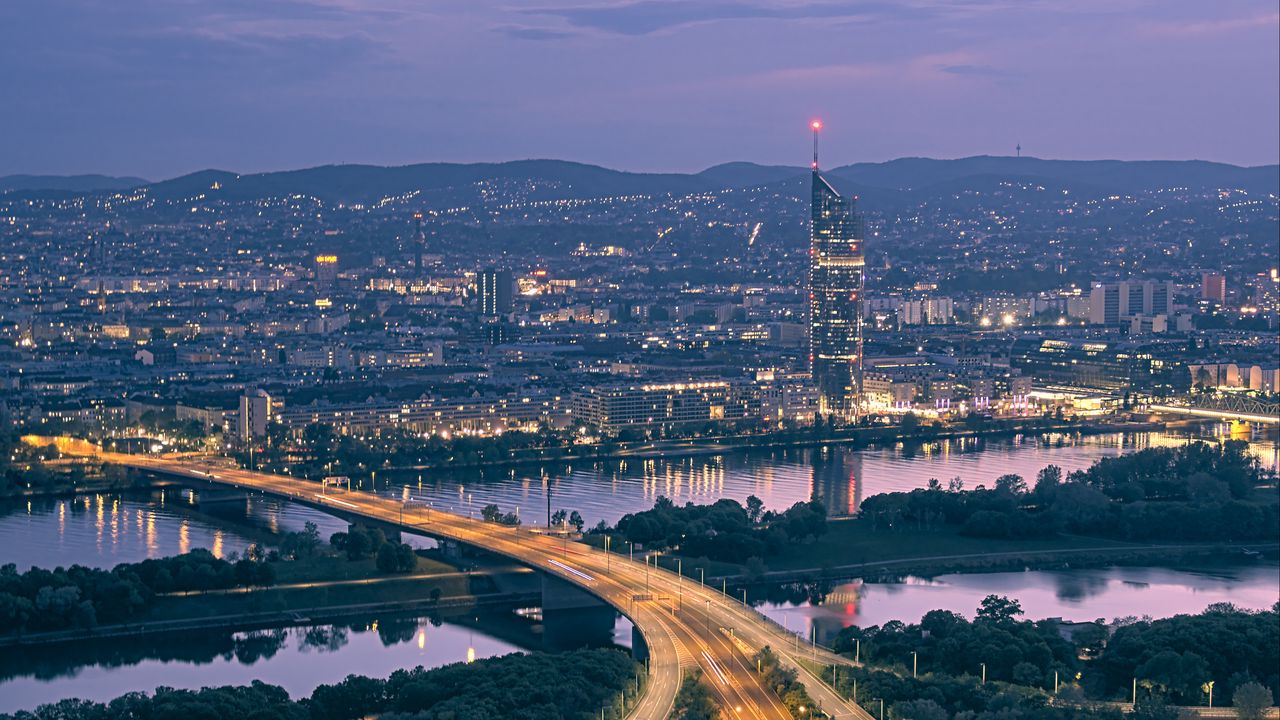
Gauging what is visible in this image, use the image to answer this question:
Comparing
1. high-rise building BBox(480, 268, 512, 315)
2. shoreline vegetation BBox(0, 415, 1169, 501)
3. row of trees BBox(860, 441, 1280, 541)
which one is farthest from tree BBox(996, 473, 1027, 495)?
high-rise building BBox(480, 268, 512, 315)

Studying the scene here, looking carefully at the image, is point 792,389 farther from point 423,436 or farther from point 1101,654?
point 1101,654

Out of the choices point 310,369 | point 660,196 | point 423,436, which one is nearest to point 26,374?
point 310,369

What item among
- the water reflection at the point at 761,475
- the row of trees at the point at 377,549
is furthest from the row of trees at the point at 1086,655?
the water reflection at the point at 761,475

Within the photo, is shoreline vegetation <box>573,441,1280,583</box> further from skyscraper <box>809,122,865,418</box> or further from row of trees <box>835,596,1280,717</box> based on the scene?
skyscraper <box>809,122,865,418</box>

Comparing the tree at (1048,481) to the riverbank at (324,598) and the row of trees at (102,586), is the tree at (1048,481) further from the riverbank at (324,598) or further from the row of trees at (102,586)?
the row of trees at (102,586)

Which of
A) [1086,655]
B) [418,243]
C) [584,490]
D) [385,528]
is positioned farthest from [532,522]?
[418,243]

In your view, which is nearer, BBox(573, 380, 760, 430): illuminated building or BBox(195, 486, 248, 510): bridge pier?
BBox(195, 486, 248, 510): bridge pier
